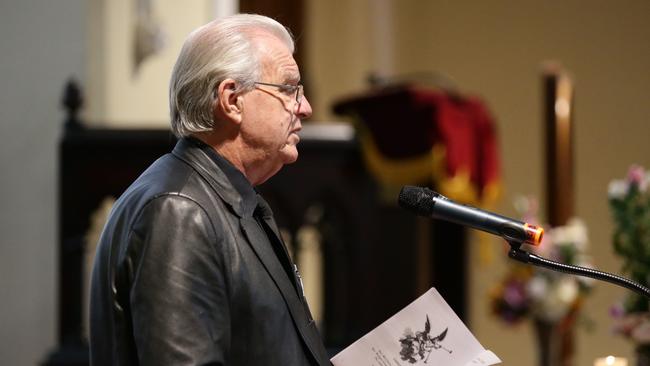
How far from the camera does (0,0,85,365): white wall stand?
441 cm

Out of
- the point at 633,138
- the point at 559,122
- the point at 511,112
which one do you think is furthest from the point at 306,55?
the point at 559,122

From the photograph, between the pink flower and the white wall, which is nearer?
the pink flower

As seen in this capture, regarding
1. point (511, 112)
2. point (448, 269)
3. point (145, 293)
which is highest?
point (145, 293)

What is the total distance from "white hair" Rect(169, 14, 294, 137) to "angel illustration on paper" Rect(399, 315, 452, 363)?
51cm

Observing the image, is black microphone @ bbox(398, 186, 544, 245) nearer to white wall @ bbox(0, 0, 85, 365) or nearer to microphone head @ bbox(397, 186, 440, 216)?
microphone head @ bbox(397, 186, 440, 216)

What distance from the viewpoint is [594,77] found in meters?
7.61

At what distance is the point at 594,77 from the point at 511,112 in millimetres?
569

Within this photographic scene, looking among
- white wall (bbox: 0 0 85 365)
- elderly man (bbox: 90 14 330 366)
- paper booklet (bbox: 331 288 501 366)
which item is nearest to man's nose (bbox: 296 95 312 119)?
elderly man (bbox: 90 14 330 366)

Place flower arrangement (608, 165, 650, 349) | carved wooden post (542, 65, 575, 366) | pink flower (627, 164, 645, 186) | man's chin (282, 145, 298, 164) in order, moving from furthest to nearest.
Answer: carved wooden post (542, 65, 575, 366) → pink flower (627, 164, 645, 186) → flower arrangement (608, 165, 650, 349) → man's chin (282, 145, 298, 164)

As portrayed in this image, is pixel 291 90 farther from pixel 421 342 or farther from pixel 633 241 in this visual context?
pixel 633 241

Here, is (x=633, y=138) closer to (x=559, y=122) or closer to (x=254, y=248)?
(x=559, y=122)

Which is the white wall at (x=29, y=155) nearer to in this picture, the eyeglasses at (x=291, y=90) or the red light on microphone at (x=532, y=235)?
the eyeglasses at (x=291, y=90)

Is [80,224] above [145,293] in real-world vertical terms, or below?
below

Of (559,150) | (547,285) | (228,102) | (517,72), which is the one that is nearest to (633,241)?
(547,285)
